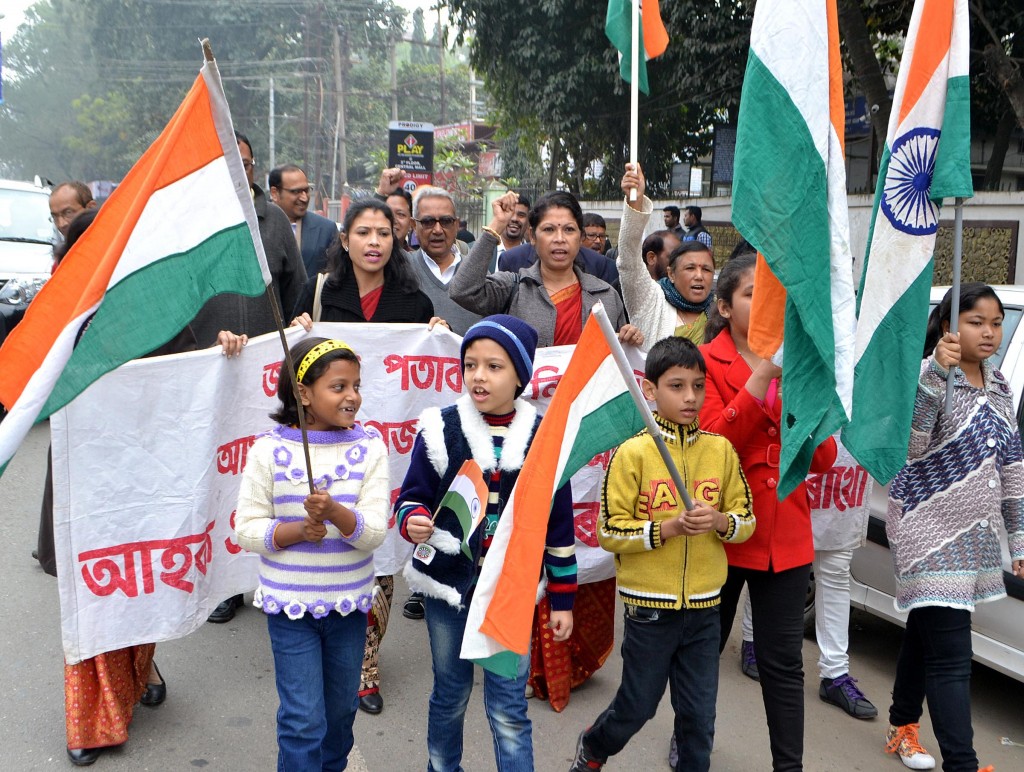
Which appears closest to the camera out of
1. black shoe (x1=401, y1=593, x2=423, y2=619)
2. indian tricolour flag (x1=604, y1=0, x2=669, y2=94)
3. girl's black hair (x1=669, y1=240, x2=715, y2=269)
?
girl's black hair (x1=669, y1=240, x2=715, y2=269)

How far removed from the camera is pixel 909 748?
Answer: 391cm

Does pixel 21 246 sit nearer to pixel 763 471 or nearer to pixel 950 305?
pixel 763 471

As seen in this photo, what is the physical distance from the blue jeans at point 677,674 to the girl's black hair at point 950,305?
1.32 m

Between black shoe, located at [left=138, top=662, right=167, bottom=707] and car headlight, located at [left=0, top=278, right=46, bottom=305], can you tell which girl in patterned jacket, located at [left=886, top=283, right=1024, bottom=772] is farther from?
car headlight, located at [left=0, top=278, right=46, bottom=305]

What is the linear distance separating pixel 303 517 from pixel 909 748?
2.49 metres

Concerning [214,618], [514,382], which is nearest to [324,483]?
[514,382]

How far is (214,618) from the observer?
16.9 ft

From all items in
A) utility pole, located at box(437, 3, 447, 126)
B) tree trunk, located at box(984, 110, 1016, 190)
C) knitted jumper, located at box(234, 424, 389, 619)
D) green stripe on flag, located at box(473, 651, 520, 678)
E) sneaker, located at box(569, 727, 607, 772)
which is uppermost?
utility pole, located at box(437, 3, 447, 126)

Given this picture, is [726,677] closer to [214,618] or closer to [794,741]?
[794,741]

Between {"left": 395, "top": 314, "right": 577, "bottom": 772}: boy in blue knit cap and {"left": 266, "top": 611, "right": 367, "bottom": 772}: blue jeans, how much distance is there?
254 mm

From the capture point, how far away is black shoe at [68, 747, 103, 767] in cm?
370

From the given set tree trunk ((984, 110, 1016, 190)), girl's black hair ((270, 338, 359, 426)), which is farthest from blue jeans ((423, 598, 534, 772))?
tree trunk ((984, 110, 1016, 190))

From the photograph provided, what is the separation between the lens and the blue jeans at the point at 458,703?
3.08 metres

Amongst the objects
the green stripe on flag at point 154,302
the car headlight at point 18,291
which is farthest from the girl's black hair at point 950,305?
the car headlight at point 18,291
